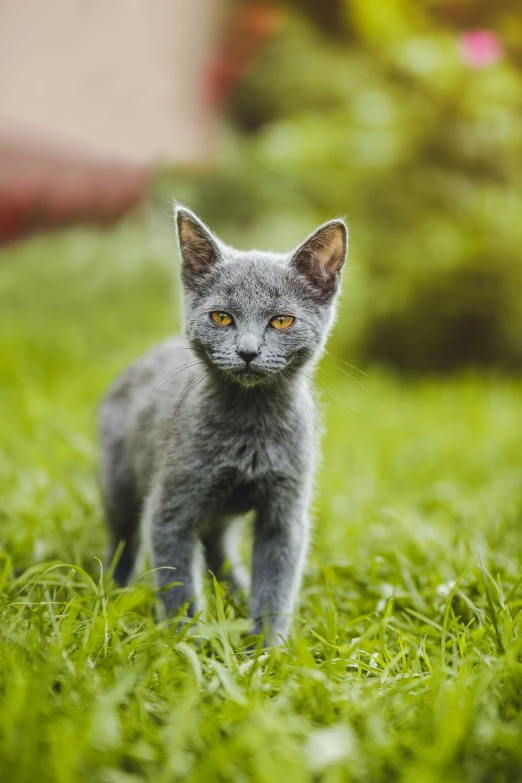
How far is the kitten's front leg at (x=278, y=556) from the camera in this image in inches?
80.1

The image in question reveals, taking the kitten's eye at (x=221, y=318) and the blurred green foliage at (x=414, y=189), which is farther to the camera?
the blurred green foliage at (x=414, y=189)

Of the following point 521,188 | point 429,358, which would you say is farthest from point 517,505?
point 521,188

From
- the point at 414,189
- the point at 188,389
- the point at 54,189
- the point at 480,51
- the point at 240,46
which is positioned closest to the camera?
the point at 188,389

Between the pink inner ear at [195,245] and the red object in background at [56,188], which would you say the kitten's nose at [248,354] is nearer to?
the pink inner ear at [195,245]

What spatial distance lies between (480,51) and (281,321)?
535cm

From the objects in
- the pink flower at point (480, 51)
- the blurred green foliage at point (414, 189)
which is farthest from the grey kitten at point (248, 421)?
the pink flower at point (480, 51)

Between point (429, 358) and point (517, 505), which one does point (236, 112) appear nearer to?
point (429, 358)

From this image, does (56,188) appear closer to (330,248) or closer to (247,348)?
(330,248)

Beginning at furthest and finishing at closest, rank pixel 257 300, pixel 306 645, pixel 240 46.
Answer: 1. pixel 240 46
2. pixel 257 300
3. pixel 306 645

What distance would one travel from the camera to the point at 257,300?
1.99 metres

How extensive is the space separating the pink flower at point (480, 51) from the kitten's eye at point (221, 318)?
529 centimetres

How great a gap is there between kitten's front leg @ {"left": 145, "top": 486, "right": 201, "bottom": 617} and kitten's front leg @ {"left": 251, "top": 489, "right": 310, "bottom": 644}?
0.60ft

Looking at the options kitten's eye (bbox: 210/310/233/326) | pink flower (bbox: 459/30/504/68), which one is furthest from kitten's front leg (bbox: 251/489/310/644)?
pink flower (bbox: 459/30/504/68)

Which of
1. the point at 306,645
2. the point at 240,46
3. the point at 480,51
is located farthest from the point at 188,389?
the point at 240,46
